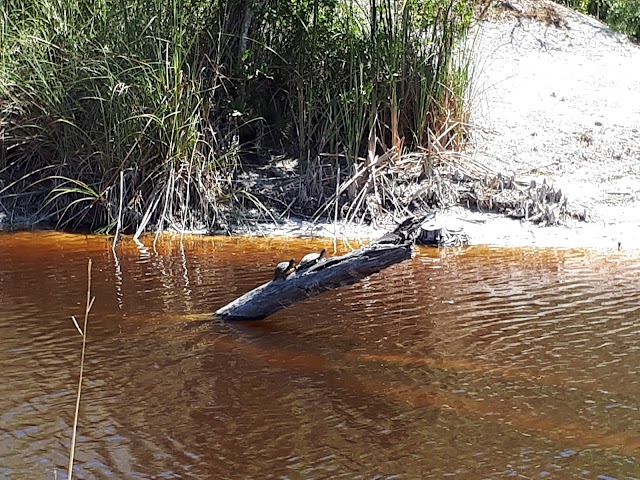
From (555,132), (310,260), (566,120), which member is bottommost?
(310,260)

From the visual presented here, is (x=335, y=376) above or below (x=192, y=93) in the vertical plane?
below

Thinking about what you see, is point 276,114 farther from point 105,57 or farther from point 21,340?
point 21,340

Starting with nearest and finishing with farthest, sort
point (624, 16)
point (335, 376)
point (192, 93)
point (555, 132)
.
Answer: point (335, 376) → point (192, 93) → point (555, 132) → point (624, 16)

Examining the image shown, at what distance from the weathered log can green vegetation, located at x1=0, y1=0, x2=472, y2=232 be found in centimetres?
308

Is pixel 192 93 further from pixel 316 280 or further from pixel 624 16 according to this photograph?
pixel 624 16

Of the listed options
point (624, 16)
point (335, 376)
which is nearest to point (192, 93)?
point (335, 376)

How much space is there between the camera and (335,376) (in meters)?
4.55

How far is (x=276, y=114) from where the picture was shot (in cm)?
987

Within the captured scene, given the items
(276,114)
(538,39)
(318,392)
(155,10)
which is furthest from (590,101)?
(318,392)

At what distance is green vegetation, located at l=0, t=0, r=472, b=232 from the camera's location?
848cm

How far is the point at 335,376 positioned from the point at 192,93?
4752 millimetres

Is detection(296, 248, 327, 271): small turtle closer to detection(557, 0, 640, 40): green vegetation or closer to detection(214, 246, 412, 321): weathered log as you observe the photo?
detection(214, 246, 412, 321): weathered log

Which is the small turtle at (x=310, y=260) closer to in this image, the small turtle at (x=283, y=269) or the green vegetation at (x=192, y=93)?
the small turtle at (x=283, y=269)

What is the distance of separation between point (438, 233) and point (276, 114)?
2712 millimetres
